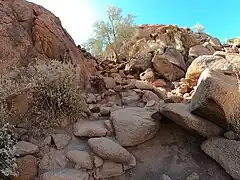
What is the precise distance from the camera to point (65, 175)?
2977 mm

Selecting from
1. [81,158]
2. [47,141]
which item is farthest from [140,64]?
[81,158]

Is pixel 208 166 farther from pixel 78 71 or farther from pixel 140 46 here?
pixel 140 46

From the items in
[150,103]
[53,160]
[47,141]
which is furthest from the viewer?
[150,103]

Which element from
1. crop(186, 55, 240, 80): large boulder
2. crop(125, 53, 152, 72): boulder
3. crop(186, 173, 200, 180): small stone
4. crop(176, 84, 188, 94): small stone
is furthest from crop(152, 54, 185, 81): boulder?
crop(186, 173, 200, 180): small stone

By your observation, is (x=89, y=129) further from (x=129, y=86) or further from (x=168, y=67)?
(x=168, y=67)

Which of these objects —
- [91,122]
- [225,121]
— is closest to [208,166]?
[225,121]

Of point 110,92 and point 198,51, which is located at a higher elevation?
point 198,51

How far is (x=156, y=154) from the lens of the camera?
3.57 meters

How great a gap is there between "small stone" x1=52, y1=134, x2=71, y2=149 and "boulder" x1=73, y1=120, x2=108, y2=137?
0.48 feet

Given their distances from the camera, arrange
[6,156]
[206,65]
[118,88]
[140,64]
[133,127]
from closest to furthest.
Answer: [6,156] → [133,127] → [118,88] → [206,65] → [140,64]

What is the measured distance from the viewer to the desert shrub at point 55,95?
3768mm

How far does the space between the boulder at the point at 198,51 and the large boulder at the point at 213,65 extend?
2224mm

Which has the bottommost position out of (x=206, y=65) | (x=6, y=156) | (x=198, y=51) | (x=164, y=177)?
(x=164, y=177)

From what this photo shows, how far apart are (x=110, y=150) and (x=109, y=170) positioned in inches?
9.7
